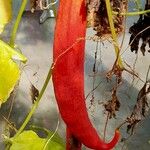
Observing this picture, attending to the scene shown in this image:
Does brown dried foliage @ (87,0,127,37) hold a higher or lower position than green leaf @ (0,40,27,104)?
higher

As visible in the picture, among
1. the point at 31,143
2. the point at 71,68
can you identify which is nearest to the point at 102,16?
the point at 71,68

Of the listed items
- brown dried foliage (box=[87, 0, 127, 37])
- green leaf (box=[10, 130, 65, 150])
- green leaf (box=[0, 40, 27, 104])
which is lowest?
green leaf (box=[10, 130, 65, 150])

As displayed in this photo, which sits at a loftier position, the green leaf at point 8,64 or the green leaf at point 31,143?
the green leaf at point 8,64

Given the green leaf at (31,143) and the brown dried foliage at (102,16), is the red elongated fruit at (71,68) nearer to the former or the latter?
the brown dried foliage at (102,16)

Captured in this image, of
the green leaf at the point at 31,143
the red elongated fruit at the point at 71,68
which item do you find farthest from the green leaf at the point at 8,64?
the green leaf at the point at 31,143

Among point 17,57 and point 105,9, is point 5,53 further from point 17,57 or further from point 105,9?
point 105,9

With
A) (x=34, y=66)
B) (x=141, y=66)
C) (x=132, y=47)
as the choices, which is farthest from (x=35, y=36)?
(x=132, y=47)

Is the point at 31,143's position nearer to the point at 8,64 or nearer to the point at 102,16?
→ the point at 8,64

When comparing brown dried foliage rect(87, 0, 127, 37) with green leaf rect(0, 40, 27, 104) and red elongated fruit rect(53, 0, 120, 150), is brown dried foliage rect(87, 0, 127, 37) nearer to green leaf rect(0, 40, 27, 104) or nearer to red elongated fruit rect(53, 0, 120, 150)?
red elongated fruit rect(53, 0, 120, 150)

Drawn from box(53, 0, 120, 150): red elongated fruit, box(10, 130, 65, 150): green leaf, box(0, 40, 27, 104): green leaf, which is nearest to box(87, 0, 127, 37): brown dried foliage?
box(53, 0, 120, 150): red elongated fruit
